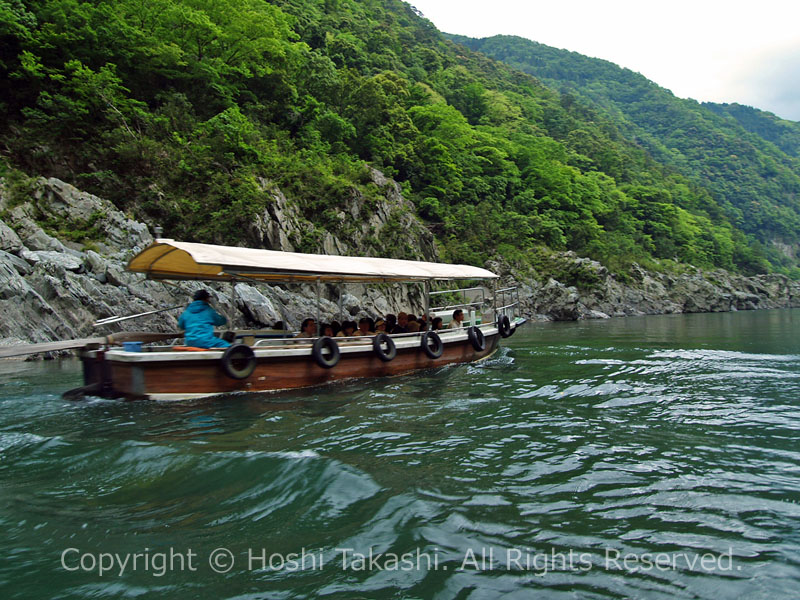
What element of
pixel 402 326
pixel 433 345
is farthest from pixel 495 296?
pixel 433 345

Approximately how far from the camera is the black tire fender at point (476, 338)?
38.8ft

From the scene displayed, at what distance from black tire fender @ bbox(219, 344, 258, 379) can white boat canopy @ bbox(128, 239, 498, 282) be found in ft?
4.35

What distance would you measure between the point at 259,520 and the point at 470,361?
918 centimetres

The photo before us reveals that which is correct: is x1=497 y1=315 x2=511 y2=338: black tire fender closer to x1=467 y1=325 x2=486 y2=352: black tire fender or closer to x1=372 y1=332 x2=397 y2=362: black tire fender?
x1=467 y1=325 x2=486 y2=352: black tire fender

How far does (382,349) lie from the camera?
9.70 metres

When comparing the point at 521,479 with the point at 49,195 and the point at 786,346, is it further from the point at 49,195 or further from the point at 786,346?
the point at 49,195

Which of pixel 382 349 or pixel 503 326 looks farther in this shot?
pixel 503 326

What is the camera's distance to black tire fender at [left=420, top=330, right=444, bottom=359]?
10539 mm

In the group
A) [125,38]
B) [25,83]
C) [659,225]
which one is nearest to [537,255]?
[659,225]

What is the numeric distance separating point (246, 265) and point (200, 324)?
1419 mm

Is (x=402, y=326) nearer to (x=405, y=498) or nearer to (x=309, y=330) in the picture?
(x=309, y=330)

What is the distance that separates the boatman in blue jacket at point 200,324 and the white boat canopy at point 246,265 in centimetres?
71


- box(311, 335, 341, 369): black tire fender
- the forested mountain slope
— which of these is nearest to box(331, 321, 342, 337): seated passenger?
box(311, 335, 341, 369): black tire fender

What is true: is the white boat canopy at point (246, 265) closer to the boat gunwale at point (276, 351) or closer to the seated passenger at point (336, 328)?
the boat gunwale at point (276, 351)
